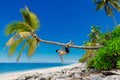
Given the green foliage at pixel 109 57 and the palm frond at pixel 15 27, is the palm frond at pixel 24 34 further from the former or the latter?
the green foliage at pixel 109 57

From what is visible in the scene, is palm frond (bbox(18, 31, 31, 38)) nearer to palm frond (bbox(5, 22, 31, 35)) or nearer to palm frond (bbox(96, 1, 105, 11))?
palm frond (bbox(5, 22, 31, 35))

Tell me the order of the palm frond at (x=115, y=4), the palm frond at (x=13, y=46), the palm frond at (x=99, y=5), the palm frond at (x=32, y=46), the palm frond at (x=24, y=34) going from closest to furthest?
1. the palm frond at (x=13, y=46)
2. the palm frond at (x=24, y=34)
3. the palm frond at (x=32, y=46)
4. the palm frond at (x=115, y=4)
5. the palm frond at (x=99, y=5)

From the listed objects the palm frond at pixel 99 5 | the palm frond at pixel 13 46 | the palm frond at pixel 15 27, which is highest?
the palm frond at pixel 99 5

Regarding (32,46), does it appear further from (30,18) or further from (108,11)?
(108,11)

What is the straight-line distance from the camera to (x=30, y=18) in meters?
22.4

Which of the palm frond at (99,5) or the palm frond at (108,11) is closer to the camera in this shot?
the palm frond at (108,11)

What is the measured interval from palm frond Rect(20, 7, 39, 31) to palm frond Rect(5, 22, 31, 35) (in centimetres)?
45

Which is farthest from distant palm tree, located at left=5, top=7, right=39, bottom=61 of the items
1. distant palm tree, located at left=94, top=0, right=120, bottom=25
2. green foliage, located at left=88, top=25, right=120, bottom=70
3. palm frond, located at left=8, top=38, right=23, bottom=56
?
distant palm tree, located at left=94, top=0, right=120, bottom=25

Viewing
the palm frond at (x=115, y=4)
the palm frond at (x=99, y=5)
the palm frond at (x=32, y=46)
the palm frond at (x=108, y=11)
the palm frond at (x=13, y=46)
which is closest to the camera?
the palm frond at (x=13, y=46)

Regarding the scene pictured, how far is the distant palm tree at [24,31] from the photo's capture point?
829 inches

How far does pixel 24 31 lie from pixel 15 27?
1.84 feet

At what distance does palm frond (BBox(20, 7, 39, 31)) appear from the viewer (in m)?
22.3

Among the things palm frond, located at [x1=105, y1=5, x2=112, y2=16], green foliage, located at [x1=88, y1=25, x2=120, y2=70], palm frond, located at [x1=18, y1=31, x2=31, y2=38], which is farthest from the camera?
palm frond, located at [x1=105, y1=5, x2=112, y2=16]

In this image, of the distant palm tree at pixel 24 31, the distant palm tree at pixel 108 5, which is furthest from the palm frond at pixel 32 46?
the distant palm tree at pixel 108 5
